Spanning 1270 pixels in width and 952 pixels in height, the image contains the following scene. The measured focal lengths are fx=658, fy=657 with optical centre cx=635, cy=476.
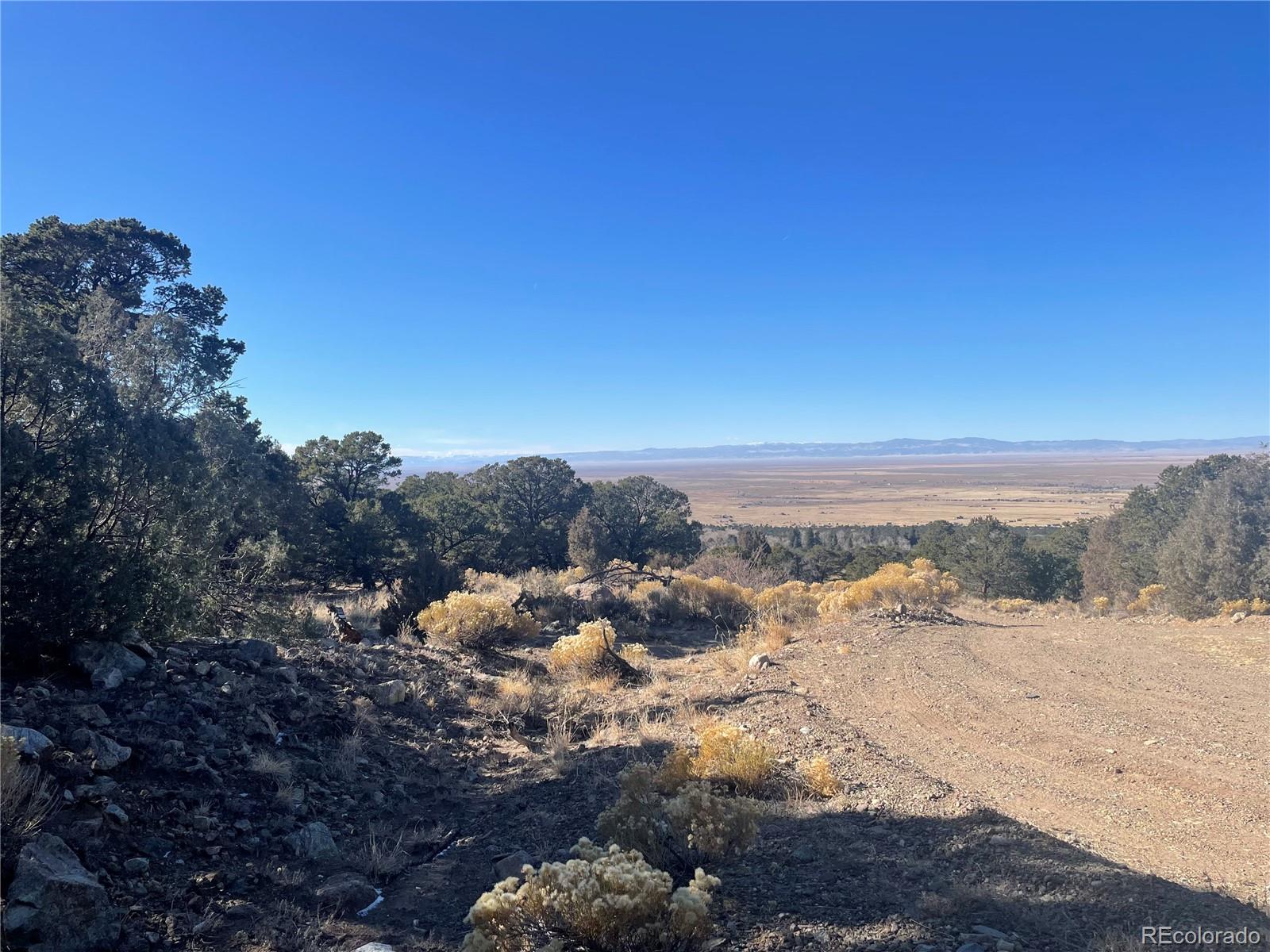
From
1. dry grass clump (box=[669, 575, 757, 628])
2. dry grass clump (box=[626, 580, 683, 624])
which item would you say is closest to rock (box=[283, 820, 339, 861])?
dry grass clump (box=[626, 580, 683, 624])

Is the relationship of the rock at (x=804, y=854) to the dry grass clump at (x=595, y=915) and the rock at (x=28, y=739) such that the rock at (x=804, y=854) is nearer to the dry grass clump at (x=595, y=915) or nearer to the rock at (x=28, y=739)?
the dry grass clump at (x=595, y=915)

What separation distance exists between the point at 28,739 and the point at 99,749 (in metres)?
0.49

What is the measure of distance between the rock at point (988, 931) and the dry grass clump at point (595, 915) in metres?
1.29

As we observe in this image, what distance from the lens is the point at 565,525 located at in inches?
1246

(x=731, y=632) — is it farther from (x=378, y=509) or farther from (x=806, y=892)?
(x=378, y=509)

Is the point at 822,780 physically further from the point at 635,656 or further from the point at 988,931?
the point at 635,656

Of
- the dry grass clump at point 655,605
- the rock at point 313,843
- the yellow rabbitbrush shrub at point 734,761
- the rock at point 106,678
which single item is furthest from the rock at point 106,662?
the dry grass clump at point 655,605

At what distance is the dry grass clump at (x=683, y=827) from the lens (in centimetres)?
400

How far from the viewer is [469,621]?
36.7 feet

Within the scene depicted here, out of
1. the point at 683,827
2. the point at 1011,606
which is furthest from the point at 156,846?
the point at 1011,606

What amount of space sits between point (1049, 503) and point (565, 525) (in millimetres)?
95135

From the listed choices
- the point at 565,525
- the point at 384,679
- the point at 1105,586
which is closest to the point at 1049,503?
the point at 1105,586

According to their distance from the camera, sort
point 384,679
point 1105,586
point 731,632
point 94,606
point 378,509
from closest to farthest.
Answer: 1. point 94,606
2. point 384,679
3. point 731,632
4. point 378,509
5. point 1105,586

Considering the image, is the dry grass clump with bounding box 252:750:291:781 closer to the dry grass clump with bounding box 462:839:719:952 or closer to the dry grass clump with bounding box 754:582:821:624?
the dry grass clump with bounding box 462:839:719:952
